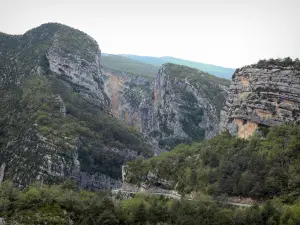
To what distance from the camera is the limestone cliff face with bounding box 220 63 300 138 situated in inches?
2707

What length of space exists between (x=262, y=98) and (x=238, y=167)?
12378 millimetres

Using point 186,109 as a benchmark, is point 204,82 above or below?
above

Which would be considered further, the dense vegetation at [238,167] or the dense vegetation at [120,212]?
the dense vegetation at [238,167]

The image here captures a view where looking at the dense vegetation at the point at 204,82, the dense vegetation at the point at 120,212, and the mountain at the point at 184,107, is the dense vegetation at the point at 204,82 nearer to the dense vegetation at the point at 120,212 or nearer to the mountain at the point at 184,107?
the mountain at the point at 184,107

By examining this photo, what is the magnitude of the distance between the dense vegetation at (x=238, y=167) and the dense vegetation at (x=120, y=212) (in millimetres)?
3996

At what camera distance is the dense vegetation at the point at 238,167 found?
59.2 m

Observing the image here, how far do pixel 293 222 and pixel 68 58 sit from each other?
94925mm

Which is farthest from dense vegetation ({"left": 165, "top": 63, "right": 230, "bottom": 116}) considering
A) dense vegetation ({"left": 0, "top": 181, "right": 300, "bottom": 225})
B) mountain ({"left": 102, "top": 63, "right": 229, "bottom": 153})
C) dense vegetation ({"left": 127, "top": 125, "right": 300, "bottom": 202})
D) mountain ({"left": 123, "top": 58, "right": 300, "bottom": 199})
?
dense vegetation ({"left": 0, "top": 181, "right": 300, "bottom": 225})

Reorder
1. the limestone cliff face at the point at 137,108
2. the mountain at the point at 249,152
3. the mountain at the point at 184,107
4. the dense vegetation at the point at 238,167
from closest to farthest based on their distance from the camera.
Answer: the dense vegetation at the point at 238,167 < the mountain at the point at 249,152 < the mountain at the point at 184,107 < the limestone cliff face at the point at 137,108

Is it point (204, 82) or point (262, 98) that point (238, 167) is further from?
point (204, 82)

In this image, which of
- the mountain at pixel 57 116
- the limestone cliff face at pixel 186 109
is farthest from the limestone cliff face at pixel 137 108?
the mountain at pixel 57 116

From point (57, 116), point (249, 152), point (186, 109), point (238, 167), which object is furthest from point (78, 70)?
point (238, 167)

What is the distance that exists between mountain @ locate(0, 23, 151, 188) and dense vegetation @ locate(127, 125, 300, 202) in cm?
2122

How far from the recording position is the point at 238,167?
64.4m
